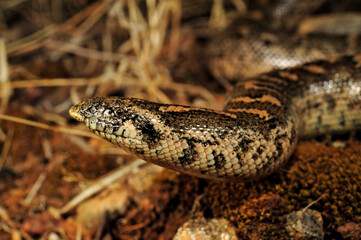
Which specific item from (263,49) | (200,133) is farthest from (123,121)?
(263,49)

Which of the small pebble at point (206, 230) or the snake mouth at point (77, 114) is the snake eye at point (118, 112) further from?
the small pebble at point (206, 230)

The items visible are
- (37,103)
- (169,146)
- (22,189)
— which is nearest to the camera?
(169,146)

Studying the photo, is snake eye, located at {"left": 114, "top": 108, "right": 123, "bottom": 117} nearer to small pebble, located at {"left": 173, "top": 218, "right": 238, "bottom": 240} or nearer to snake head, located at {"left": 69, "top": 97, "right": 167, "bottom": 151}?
snake head, located at {"left": 69, "top": 97, "right": 167, "bottom": 151}

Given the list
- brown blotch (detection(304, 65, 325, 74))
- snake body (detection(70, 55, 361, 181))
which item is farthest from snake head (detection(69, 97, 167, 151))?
brown blotch (detection(304, 65, 325, 74))

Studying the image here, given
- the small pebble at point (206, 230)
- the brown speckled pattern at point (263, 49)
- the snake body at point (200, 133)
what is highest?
the brown speckled pattern at point (263, 49)

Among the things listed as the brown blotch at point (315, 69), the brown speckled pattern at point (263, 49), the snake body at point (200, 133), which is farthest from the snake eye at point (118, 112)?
the brown speckled pattern at point (263, 49)

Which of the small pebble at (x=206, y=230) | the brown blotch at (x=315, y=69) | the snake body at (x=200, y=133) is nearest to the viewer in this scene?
the snake body at (x=200, y=133)

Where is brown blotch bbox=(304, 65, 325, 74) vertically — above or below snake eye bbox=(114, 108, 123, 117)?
above

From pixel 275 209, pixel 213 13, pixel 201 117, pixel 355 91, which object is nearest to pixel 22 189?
pixel 201 117

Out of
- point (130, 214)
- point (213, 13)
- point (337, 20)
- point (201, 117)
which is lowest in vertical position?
point (130, 214)

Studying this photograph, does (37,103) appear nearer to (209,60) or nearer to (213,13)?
(209,60)

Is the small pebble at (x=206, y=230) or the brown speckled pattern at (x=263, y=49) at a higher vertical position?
the brown speckled pattern at (x=263, y=49)
